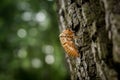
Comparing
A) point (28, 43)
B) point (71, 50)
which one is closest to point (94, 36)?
point (71, 50)

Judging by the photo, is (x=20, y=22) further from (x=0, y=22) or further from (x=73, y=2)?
(x=73, y=2)

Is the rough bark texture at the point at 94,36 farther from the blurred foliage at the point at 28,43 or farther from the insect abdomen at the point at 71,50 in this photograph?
the blurred foliage at the point at 28,43

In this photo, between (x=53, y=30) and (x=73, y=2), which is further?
(x=53, y=30)

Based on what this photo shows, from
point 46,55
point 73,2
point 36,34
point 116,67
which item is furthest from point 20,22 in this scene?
point 116,67

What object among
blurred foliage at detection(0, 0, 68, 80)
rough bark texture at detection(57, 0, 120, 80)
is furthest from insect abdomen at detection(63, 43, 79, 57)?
blurred foliage at detection(0, 0, 68, 80)

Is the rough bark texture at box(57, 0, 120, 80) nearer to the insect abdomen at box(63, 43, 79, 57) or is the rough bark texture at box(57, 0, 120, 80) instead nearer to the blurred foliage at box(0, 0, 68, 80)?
the insect abdomen at box(63, 43, 79, 57)

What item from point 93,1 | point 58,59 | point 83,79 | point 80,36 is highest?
point 93,1
